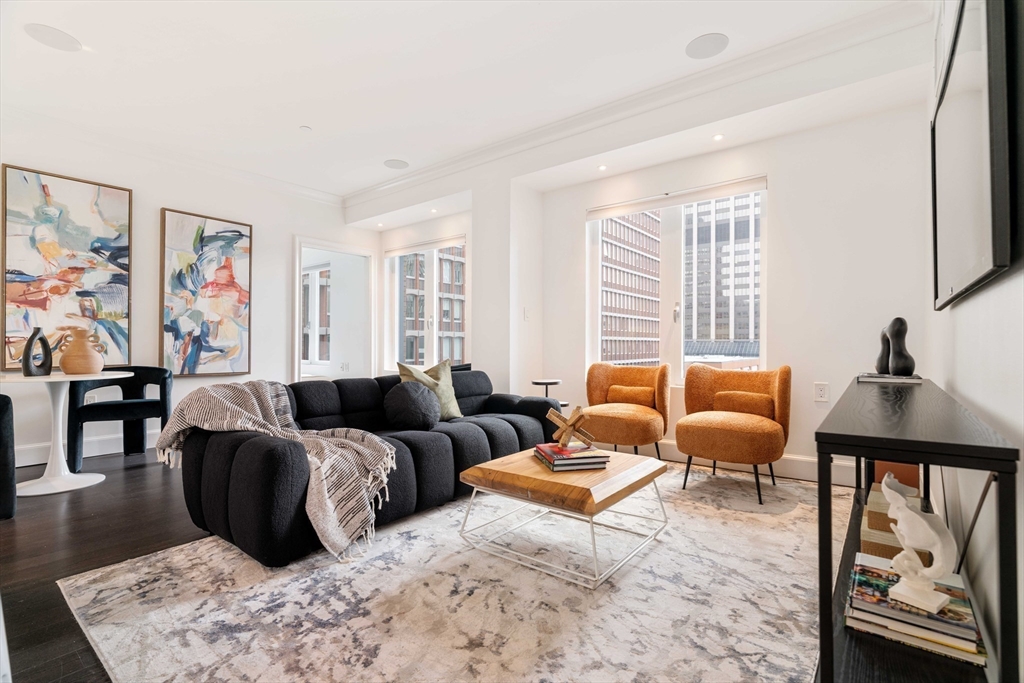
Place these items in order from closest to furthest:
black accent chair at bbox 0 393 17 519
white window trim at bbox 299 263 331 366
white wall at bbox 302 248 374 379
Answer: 1. black accent chair at bbox 0 393 17 519
2. white wall at bbox 302 248 374 379
3. white window trim at bbox 299 263 331 366

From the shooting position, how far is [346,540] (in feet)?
7.21

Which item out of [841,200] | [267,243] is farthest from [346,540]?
[267,243]

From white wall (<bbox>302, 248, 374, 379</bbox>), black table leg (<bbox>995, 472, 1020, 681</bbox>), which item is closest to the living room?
black table leg (<bbox>995, 472, 1020, 681</bbox>)

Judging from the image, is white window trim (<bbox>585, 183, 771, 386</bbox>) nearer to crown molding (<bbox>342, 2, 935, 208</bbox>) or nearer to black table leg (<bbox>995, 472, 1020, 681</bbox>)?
crown molding (<bbox>342, 2, 935, 208</bbox>)

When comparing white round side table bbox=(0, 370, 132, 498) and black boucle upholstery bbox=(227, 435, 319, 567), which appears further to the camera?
white round side table bbox=(0, 370, 132, 498)

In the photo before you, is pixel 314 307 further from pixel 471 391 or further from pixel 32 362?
pixel 471 391

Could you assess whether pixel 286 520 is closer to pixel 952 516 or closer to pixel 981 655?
pixel 981 655

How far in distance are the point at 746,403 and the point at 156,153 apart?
5.46 meters

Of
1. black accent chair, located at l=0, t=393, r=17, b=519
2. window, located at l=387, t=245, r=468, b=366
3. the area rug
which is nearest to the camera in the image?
the area rug

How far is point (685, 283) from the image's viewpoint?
413 centimetres

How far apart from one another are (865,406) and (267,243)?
562cm

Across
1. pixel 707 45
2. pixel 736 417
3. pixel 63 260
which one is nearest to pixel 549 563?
pixel 736 417

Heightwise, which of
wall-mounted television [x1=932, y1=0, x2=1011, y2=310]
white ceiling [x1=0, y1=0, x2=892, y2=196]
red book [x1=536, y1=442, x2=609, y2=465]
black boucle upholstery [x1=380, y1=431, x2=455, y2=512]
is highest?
white ceiling [x1=0, y1=0, x2=892, y2=196]

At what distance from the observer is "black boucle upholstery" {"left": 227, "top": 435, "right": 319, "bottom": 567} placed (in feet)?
6.64
